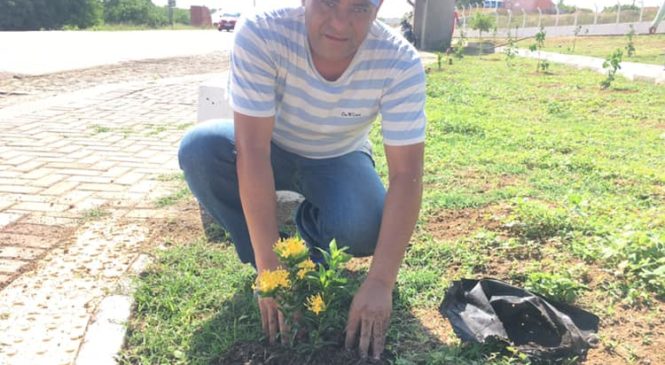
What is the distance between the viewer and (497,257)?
268 cm

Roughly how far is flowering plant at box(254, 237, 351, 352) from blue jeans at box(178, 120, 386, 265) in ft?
1.19

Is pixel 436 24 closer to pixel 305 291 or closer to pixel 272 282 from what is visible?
pixel 305 291

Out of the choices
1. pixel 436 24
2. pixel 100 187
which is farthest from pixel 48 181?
pixel 436 24

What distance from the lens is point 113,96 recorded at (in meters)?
7.29

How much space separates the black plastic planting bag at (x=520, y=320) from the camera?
6.30 feet

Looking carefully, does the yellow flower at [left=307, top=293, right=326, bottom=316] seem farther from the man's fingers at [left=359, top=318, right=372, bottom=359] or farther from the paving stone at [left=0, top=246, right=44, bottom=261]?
the paving stone at [left=0, top=246, right=44, bottom=261]

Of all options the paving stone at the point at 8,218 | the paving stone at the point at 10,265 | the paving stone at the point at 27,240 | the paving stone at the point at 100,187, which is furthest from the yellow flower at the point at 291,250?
the paving stone at the point at 100,187

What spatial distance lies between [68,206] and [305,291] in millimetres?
2181

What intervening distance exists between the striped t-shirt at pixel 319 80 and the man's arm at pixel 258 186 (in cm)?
6

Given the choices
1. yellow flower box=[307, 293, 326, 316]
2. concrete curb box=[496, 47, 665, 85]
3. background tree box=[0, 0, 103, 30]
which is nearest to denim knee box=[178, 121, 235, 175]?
yellow flower box=[307, 293, 326, 316]

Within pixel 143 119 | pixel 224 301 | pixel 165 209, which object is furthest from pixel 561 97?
pixel 224 301

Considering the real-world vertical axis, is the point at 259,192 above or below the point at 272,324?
above

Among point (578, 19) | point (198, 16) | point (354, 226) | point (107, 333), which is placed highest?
point (198, 16)

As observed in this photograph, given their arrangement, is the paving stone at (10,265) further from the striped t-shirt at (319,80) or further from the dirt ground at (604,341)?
the striped t-shirt at (319,80)
